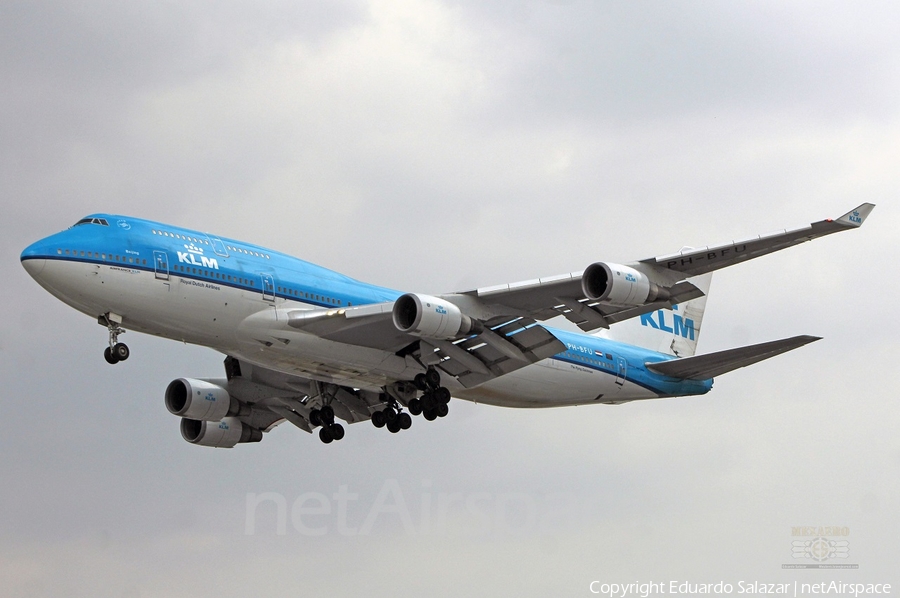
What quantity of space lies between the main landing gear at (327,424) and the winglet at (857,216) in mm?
17150

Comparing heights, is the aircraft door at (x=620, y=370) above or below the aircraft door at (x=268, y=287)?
below

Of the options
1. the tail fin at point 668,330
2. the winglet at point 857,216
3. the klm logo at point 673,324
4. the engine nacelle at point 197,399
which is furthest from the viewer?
the klm logo at point 673,324

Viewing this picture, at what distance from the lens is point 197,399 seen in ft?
123

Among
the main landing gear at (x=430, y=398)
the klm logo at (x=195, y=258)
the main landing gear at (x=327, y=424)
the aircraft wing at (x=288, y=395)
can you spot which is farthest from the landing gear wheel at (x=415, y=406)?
the klm logo at (x=195, y=258)

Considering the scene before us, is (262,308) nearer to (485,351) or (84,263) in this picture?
(84,263)

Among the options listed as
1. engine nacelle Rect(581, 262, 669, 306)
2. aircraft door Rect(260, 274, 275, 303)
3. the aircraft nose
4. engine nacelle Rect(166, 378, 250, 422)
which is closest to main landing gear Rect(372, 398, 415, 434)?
engine nacelle Rect(166, 378, 250, 422)

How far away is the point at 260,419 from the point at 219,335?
966 centimetres

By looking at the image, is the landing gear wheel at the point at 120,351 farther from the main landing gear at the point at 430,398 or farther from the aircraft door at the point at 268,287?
the main landing gear at the point at 430,398

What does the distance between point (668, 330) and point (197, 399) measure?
17.3 meters

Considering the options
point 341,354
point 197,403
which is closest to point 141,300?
point 341,354

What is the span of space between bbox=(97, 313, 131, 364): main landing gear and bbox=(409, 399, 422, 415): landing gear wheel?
28.7ft

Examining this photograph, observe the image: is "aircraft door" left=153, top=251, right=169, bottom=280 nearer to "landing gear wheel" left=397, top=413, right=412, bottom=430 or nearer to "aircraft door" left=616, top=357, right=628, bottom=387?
"landing gear wheel" left=397, top=413, right=412, bottom=430

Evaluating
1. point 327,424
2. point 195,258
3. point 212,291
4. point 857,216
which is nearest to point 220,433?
point 327,424

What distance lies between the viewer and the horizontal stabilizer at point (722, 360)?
32.8 meters
